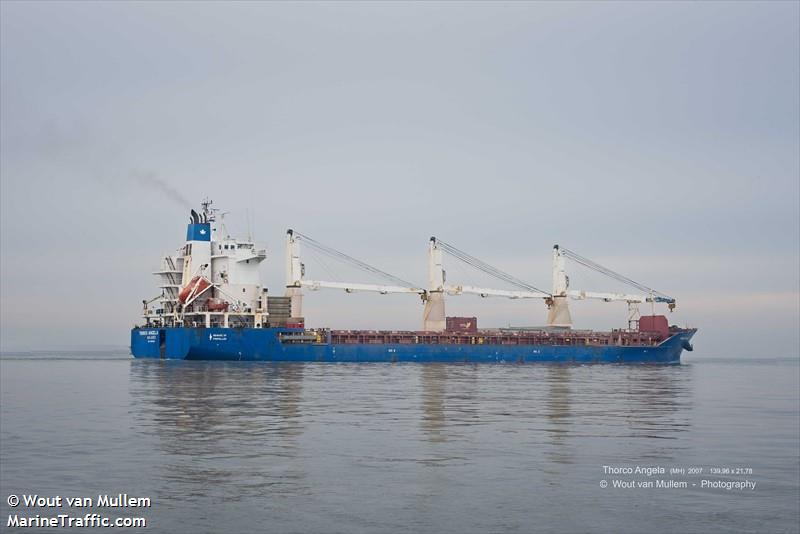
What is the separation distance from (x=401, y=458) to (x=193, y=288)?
2248 inches

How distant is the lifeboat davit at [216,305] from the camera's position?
2923 inches

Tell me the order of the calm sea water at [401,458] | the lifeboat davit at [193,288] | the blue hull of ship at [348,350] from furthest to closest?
the lifeboat davit at [193,288]
the blue hull of ship at [348,350]
the calm sea water at [401,458]

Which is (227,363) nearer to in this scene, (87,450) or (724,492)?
(87,450)

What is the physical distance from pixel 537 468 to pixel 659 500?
3555 mm

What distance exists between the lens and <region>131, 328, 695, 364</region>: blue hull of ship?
235 feet

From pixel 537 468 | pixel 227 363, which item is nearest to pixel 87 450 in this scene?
pixel 537 468

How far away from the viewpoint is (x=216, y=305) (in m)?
74.4

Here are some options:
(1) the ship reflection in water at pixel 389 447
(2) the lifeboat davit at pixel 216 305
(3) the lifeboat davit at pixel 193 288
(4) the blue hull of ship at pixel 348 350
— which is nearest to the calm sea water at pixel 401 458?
(1) the ship reflection in water at pixel 389 447

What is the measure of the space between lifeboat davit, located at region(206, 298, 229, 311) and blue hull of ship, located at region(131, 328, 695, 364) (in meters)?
3.57

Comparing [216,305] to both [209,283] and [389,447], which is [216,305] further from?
[389,447]

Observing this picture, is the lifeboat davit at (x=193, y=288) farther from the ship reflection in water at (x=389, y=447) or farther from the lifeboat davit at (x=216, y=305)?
the ship reflection in water at (x=389, y=447)

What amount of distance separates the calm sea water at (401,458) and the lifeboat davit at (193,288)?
115ft

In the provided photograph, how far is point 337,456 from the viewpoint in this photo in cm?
2116

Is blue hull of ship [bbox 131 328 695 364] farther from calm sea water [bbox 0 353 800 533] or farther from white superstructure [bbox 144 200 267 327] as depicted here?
calm sea water [bbox 0 353 800 533]
